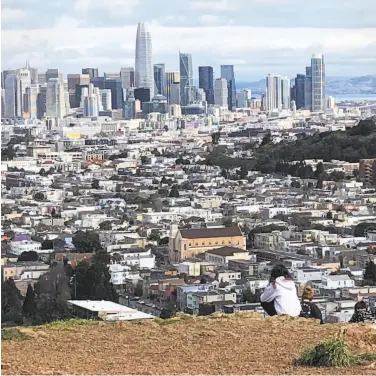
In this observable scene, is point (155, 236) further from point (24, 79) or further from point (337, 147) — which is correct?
point (24, 79)

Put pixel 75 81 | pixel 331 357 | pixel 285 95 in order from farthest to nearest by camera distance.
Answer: pixel 285 95 < pixel 75 81 < pixel 331 357

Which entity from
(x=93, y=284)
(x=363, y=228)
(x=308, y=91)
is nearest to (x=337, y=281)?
(x=93, y=284)

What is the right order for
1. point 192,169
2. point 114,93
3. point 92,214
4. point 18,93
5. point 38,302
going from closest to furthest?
point 38,302 → point 92,214 → point 192,169 → point 18,93 → point 114,93

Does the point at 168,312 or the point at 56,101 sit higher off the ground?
the point at 56,101

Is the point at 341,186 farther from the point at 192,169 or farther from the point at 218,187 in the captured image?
the point at 192,169

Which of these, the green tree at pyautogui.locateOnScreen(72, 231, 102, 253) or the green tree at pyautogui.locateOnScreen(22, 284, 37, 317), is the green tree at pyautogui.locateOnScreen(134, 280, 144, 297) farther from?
the green tree at pyautogui.locateOnScreen(72, 231, 102, 253)

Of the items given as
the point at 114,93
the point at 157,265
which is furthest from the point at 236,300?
the point at 114,93

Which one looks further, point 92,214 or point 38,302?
point 92,214

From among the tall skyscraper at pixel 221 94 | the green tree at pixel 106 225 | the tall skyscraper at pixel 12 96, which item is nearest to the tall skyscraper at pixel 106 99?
the tall skyscraper at pixel 221 94
